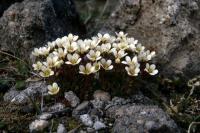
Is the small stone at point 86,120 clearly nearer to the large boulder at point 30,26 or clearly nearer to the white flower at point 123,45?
A: the white flower at point 123,45

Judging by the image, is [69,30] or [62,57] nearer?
[62,57]

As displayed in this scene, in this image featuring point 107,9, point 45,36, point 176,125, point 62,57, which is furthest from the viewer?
point 107,9

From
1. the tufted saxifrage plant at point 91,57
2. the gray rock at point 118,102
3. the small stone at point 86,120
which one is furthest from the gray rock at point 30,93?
the gray rock at point 118,102

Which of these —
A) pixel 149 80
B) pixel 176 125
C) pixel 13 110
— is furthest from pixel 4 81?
pixel 176 125

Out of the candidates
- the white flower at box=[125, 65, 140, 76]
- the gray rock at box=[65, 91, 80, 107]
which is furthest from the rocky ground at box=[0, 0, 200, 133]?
the white flower at box=[125, 65, 140, 76]

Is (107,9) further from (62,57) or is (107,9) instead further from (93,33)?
(62,57)

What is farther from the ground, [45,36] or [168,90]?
[45,36]

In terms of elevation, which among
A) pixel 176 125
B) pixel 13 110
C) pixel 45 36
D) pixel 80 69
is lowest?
pixel 176 125
